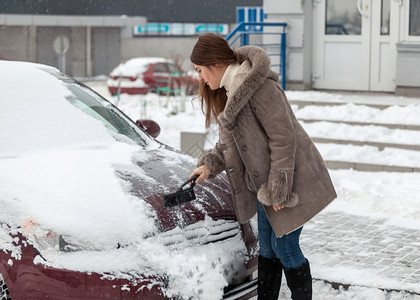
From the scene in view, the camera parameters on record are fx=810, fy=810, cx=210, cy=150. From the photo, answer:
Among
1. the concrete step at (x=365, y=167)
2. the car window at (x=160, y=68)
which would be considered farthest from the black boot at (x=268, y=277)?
the car window at (x=160, y=68)

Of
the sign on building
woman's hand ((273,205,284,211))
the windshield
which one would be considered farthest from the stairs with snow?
the sign on building

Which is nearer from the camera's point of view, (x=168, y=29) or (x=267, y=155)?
(x=267, y=155)

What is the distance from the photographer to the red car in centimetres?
422

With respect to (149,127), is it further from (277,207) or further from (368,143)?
(368,143)

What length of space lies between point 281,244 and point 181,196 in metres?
0.64

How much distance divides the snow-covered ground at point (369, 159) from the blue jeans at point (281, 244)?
0.98 meters

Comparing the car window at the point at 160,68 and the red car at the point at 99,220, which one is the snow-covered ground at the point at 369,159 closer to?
the red car at the point at 99,220

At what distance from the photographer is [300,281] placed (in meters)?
4.72

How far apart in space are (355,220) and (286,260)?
334 centimetres

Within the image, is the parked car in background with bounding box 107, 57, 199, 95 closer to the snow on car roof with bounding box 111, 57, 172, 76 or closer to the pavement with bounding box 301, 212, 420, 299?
the snow on car roof with bounding box 111, 57, 172, 76

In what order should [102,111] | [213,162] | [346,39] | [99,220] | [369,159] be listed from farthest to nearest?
[346,39] → [369,159] → [102,111] → [213,162] → [99,220]

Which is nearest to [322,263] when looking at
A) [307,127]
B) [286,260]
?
[286,260]

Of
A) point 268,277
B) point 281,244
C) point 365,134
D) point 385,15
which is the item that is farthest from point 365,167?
point 281,244

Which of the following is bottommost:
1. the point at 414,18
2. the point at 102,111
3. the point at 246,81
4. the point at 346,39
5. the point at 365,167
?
the point at 365,167
